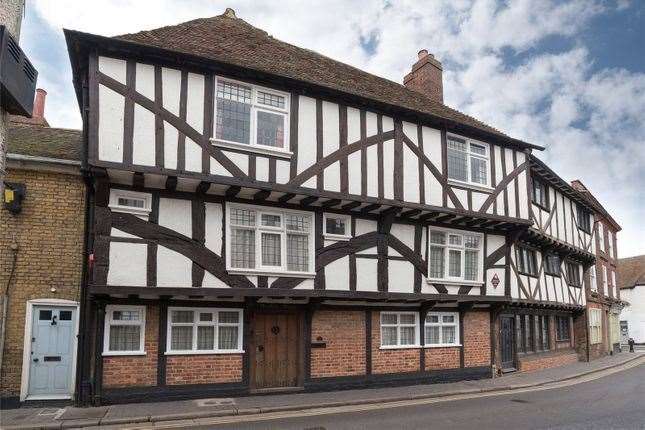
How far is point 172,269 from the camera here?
1077 centimetres

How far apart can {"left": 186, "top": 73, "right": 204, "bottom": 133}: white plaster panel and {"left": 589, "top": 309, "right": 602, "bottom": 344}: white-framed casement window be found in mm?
21949

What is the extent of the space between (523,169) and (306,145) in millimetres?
8258

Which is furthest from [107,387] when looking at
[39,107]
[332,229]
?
[39,107]

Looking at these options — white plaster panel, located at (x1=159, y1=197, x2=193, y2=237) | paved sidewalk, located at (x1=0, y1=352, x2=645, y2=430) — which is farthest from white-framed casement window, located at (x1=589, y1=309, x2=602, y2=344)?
white plaster panel, located at (x1=159, y1=197, x2=193, y2=237)

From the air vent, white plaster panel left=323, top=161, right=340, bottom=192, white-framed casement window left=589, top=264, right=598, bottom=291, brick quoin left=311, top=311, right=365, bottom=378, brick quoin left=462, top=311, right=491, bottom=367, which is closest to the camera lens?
the air vent

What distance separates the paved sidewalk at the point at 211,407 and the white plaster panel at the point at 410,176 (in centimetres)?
502

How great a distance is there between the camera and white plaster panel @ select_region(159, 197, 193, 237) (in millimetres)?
10945

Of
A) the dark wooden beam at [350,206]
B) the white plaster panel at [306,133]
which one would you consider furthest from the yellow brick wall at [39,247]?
the dark wooden beam at [350,206]

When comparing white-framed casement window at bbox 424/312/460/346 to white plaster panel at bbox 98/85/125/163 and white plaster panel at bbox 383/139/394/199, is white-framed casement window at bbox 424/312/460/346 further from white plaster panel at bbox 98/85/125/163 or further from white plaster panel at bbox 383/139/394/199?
white plaster panel at bbox 98/85/125/163

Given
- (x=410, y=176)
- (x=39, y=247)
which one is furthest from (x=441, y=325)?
(x=39, y=247)

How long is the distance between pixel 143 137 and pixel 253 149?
7.74 ft

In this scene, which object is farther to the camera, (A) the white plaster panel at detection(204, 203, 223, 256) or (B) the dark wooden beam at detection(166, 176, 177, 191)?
(A) the white plaster panel at detection(204, 203, 223, 256)

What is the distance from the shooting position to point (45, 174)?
11.2m

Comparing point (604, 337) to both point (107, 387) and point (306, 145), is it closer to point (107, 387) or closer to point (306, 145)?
point (306, 145)
